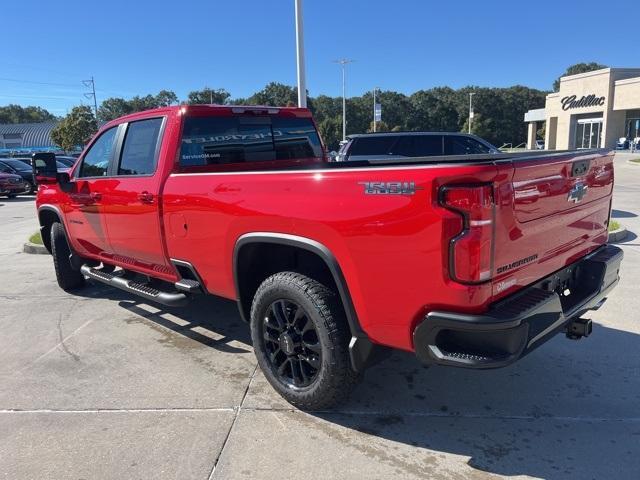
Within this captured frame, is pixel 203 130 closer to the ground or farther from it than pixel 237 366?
farther from it

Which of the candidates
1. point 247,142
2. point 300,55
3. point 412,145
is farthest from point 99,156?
point 300,55

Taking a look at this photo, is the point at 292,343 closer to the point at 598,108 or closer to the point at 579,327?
the point at 579,327

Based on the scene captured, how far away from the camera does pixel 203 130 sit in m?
4.46

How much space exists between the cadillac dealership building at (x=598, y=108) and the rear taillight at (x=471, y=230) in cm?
4573

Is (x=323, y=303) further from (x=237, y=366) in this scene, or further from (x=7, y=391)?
(x=7, y=391)

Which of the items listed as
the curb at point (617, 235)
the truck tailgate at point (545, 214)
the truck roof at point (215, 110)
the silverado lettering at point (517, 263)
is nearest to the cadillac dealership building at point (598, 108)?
the curb at point (617, 235)

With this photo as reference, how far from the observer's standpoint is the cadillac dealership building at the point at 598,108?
42.2 m

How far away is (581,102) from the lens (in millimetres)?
46500

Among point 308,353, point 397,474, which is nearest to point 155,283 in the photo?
point 308,353

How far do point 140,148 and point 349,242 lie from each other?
269cm

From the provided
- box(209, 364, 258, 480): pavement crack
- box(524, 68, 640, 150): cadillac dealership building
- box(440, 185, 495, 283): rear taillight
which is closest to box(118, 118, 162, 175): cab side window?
box(209, 364, 258, 480): pavement crack

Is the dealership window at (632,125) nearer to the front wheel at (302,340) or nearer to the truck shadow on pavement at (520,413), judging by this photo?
the truck shadow on pavement at (520,413)

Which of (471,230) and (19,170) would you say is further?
(19,170)

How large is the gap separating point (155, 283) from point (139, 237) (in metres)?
0.51
